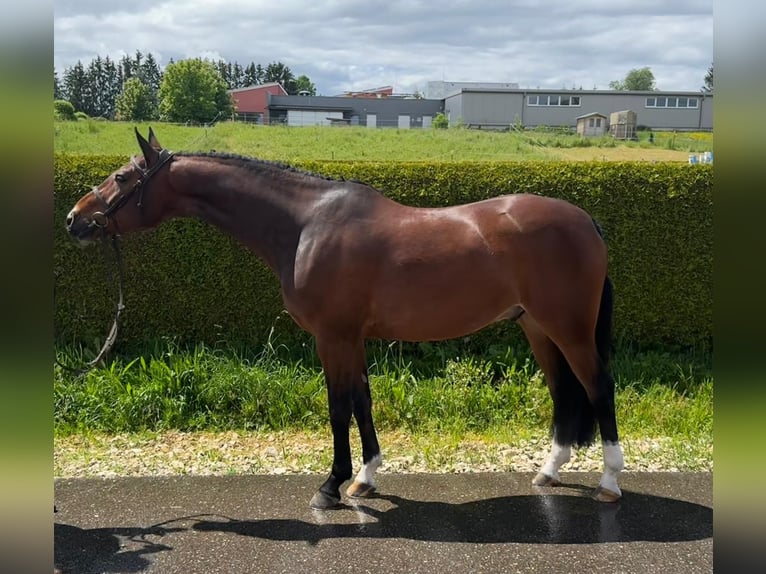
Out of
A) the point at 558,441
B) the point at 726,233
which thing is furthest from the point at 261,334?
the point at 726,233

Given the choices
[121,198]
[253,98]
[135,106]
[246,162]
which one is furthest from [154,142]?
[253,98]

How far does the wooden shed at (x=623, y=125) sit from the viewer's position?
3842 centimetres

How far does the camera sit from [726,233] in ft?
3.56

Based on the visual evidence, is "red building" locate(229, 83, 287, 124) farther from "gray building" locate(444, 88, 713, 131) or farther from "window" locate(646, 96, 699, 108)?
"window" locate(646, 96, 699, 108)

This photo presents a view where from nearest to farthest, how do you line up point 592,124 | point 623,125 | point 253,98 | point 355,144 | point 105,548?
point 105,548, point 355,144, point 623,125, point 592,124, point 253,98

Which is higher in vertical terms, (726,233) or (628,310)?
(726,233)

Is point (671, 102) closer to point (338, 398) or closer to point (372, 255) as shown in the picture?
point (372, 255)

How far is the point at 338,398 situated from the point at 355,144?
20.1m

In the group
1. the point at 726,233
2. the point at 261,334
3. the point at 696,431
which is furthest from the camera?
the point at 261,334

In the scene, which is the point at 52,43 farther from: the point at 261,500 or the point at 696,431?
the point at 696,431

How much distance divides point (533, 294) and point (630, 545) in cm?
143

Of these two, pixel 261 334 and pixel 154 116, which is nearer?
pixel 261 334

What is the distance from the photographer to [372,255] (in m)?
3.37

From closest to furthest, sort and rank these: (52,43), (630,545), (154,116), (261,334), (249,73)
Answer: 1. (52,43)
2. (630,545)
3. (261,334)
4. (154,116)
5. (249,73)
